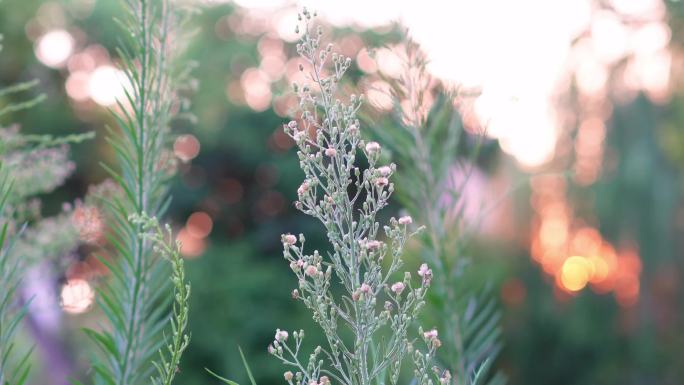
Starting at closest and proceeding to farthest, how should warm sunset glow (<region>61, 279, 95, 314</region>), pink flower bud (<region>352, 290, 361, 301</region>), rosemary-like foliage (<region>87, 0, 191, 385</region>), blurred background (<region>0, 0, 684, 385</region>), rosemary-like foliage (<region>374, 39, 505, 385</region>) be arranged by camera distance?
pink flower bud (<region>352, 290, 361, 301</region>) → rosemary-like foliage (<region>87, 0, 191, 385</region>) → warm sunset glow (<region>61, 279, 95, 314</region>) → rosemary-like foliage (<region>374, 39, 505, 385</region>) → blurred background (<region>0, 0, 684, 385</region>)

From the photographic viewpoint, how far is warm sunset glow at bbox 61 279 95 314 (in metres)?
1.75

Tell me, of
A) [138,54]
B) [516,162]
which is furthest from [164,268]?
[516,162]

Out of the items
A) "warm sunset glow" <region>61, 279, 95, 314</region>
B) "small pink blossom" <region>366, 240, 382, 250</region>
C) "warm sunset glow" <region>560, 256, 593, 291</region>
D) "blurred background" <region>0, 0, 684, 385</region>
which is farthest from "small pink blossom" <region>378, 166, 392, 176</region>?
"warm sunset glow" <region>560, 256, 593, 291</region>

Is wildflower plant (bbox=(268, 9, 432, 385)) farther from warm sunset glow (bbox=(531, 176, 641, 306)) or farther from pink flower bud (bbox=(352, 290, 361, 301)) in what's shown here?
warm sunset glow (bbox=(531, 176, 641, 306))

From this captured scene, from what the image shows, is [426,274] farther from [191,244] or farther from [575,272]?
[575,272]

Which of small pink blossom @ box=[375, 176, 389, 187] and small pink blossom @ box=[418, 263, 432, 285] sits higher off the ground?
small pink blossom @ box=[375, 176, 389, 187]

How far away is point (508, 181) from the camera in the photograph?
11.5 meters

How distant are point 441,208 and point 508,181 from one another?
9.53 m

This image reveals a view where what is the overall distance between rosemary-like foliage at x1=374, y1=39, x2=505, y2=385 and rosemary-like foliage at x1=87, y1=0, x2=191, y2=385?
70 cm

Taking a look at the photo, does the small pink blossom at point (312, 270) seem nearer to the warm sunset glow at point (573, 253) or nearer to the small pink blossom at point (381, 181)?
the small pink blossom at point (381, 181)

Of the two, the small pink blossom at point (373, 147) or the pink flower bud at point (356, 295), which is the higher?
the small pink blossom at point (373, 147)

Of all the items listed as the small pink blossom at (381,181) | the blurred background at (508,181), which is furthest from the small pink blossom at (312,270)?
the blurred background at (508,181)

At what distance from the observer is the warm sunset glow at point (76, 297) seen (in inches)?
69.1

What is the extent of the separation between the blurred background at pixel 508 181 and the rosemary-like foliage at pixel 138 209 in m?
9.51
